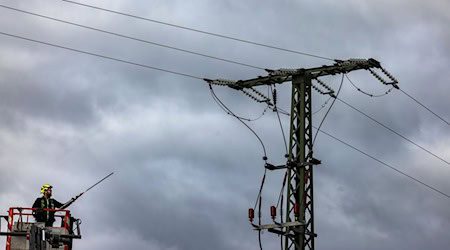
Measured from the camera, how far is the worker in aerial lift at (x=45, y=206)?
4072 centimetres

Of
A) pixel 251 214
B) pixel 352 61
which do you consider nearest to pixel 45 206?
pixel 251 214

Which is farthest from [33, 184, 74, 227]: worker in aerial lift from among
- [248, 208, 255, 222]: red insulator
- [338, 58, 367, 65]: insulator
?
[338, 58, 367, 65]: insulator

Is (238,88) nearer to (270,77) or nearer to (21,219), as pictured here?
(270,77)

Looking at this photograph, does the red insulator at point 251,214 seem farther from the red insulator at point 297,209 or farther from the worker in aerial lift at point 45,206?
the worker in aerial lift at point 45,206

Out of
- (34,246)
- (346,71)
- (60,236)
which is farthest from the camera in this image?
(346,71)

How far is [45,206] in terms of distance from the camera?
40812mm

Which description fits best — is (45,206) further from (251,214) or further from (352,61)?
(352,61)

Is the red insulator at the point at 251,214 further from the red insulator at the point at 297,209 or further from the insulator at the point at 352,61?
the insulator at the point at 352,61

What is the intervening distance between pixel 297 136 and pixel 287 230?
3586mm

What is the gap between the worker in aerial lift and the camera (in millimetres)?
40719

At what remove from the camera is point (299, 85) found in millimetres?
42500

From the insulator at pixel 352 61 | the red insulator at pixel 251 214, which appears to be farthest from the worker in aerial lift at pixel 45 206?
the insulator at pixel 352 61

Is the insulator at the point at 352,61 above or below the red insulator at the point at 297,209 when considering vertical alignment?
above

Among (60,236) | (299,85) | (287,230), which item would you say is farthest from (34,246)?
(299,85)
